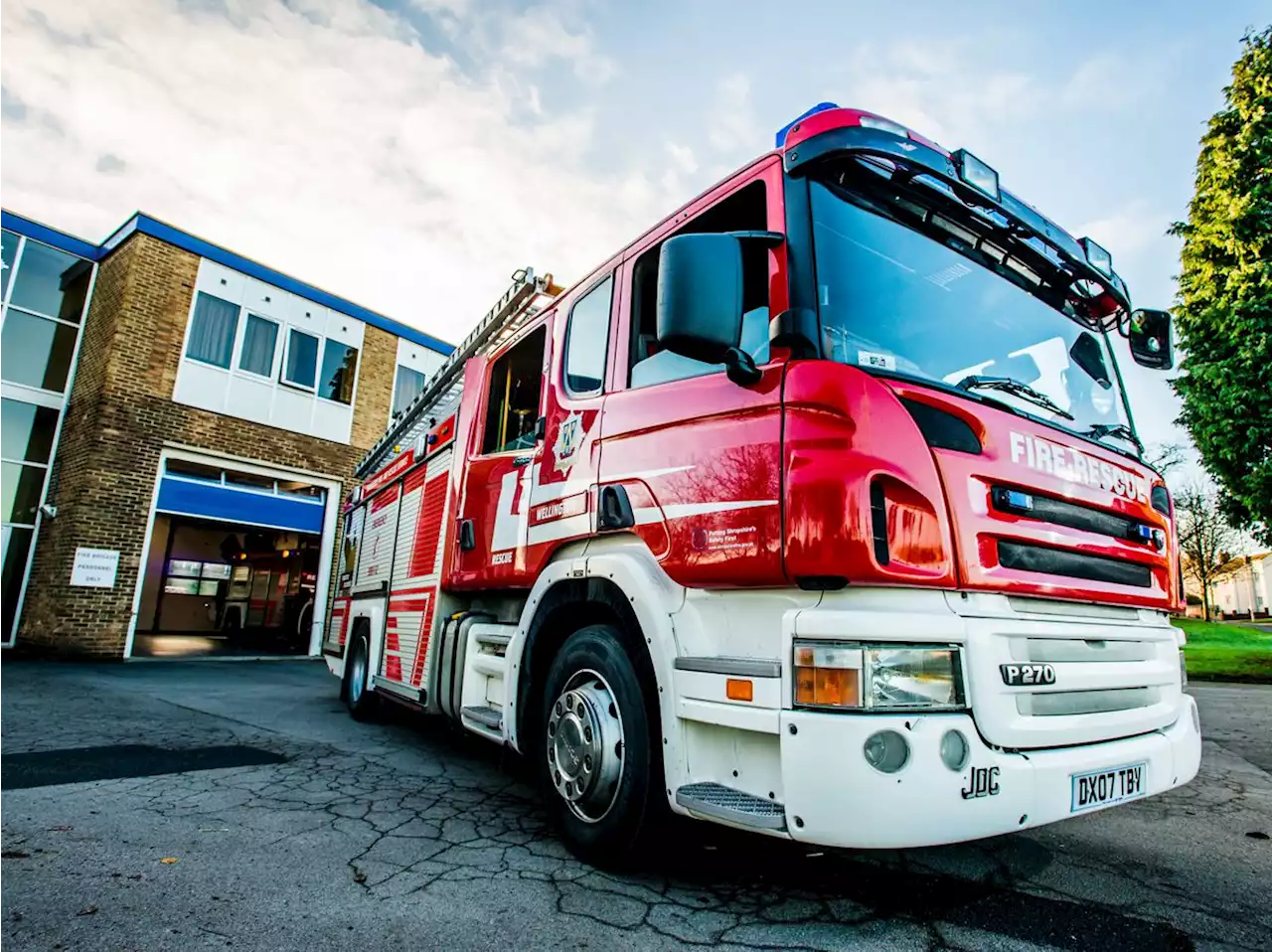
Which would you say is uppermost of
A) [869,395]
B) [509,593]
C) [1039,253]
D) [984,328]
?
[1039,253]

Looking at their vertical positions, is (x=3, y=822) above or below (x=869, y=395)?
below

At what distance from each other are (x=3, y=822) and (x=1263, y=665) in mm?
17155

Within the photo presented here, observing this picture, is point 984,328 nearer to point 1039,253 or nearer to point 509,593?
point 1039,253

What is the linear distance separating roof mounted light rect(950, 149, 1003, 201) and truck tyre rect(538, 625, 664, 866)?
2.32 m

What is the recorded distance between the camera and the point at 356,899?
245 centimetres

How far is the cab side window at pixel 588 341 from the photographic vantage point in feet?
11.5

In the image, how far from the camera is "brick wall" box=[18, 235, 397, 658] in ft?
37.8

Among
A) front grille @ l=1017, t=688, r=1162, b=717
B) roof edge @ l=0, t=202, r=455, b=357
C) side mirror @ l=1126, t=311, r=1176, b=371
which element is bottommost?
front grille @ l=1017, t=688, r=1162, b=717

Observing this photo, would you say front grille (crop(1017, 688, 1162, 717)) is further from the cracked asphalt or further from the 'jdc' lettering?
the cracked asphalt

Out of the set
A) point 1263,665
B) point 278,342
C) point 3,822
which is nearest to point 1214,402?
point 1263,665

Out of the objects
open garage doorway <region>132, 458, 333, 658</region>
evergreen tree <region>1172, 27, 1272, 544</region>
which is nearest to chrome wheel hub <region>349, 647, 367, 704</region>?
open garage doorway <region>132, 458, 333, 658</region>

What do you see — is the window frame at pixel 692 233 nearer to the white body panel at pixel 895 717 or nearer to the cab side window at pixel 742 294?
the cab side window at pixel 742 294

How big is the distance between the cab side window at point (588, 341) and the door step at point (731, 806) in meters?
1.83

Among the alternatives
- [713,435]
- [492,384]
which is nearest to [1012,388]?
[713,435]
